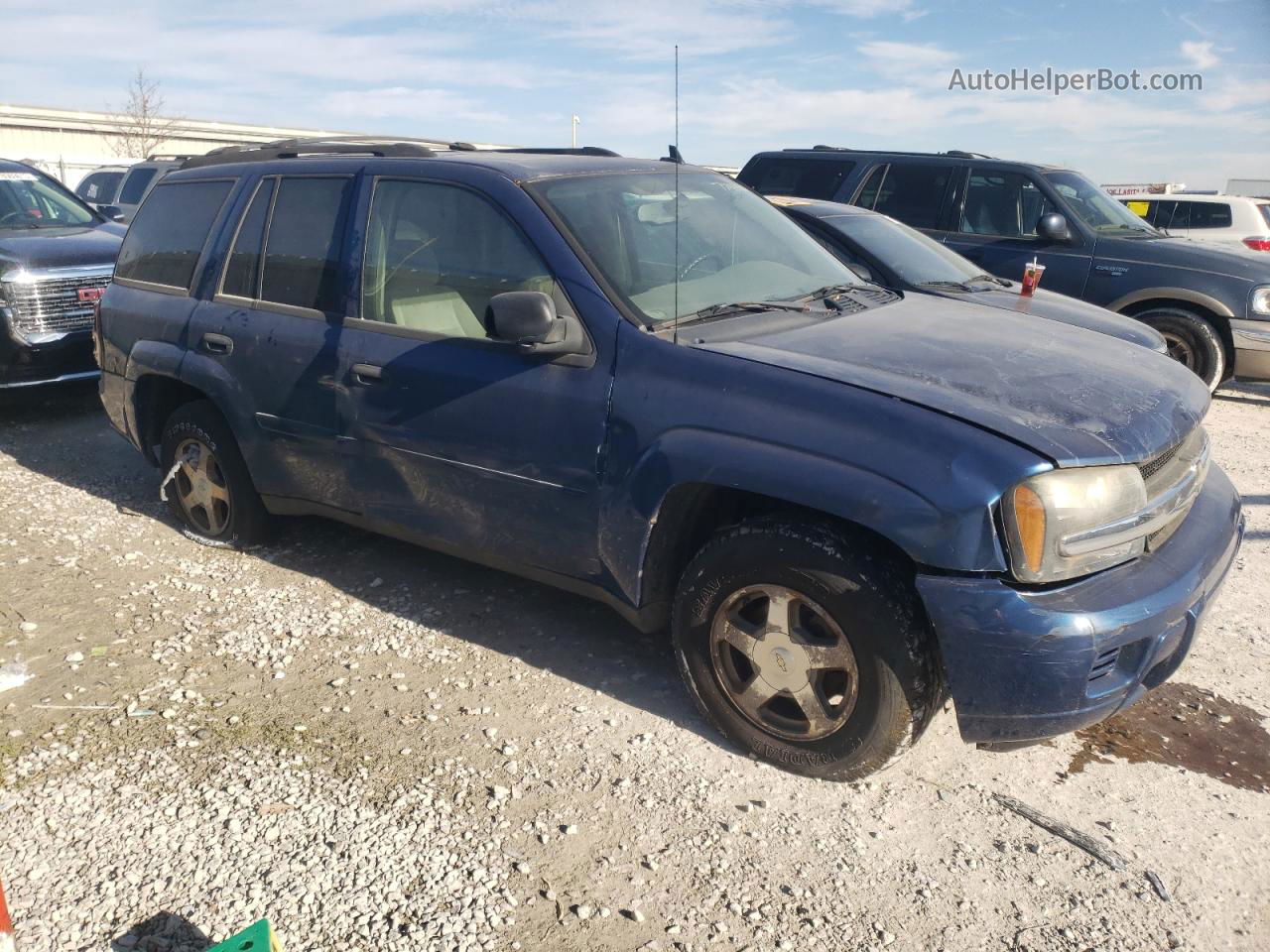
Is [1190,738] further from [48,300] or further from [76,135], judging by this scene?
[76,135]

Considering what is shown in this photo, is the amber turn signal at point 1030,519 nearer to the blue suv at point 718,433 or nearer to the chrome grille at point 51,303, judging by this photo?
the blue suv at point 718,433

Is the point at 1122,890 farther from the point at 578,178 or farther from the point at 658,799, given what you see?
the point at 578,178

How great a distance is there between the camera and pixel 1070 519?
254cm

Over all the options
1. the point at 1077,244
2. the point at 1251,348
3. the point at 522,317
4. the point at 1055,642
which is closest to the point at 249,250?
the point at 522,317

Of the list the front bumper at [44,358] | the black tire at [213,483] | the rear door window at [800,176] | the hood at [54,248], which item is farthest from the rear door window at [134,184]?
the black tire at [213,483]

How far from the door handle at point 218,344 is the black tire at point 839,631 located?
7.93ft

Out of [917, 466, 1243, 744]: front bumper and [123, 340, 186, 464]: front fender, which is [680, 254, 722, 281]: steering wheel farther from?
[123, 340, 186, 464]: front fender

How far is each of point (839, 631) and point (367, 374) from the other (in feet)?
6.64

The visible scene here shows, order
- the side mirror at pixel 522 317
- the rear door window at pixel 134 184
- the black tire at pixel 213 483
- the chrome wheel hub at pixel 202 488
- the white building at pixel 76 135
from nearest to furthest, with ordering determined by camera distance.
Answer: the side mirror at pixel 522 317 < the black tire at pixel 213 483 < the chrome wheel hub at pixel 202 488 < the rear door window at pixel 134 184 < the white building at pixel 76 135

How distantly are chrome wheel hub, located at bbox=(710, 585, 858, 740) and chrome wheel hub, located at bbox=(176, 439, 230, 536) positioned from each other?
275 cm

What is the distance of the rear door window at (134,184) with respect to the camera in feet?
49.1

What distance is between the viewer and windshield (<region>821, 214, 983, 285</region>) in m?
6.43

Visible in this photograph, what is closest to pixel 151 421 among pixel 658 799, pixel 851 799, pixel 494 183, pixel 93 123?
pixel 494 183

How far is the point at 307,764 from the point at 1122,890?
7.72 feet
